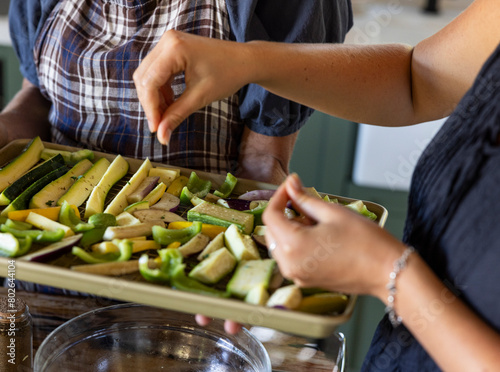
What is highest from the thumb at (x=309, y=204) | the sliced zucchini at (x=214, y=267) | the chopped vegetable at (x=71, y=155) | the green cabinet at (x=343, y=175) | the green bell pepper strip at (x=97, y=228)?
the thumb at (x=309, y=204)

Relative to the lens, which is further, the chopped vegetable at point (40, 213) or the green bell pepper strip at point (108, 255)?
the chopped vegetable at point (40, 213)

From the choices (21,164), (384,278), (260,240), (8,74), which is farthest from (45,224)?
(8,74)

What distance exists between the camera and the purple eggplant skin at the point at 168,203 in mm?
1130

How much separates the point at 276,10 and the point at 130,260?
69cm

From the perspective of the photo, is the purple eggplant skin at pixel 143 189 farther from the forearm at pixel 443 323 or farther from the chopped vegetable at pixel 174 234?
the forearm at pixel 443 323

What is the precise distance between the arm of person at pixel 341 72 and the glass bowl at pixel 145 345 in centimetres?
31

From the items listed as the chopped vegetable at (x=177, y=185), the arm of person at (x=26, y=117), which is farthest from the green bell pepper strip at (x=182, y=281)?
the arm of person at (x=26, y=117)

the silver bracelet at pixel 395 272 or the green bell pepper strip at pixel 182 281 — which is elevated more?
the silver bracelet at pixel 395 272

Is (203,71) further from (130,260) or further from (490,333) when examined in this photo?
(490,333)

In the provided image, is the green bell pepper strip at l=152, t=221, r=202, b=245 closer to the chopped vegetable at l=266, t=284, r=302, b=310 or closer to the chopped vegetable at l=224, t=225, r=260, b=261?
the chopped vegetable at l=224, t=225, r=260, b=261

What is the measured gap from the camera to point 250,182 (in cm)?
125

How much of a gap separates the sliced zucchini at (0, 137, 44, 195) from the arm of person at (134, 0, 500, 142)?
344 mm

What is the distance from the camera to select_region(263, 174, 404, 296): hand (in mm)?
727

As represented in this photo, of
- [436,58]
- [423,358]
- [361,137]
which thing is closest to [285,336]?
[423,358]
